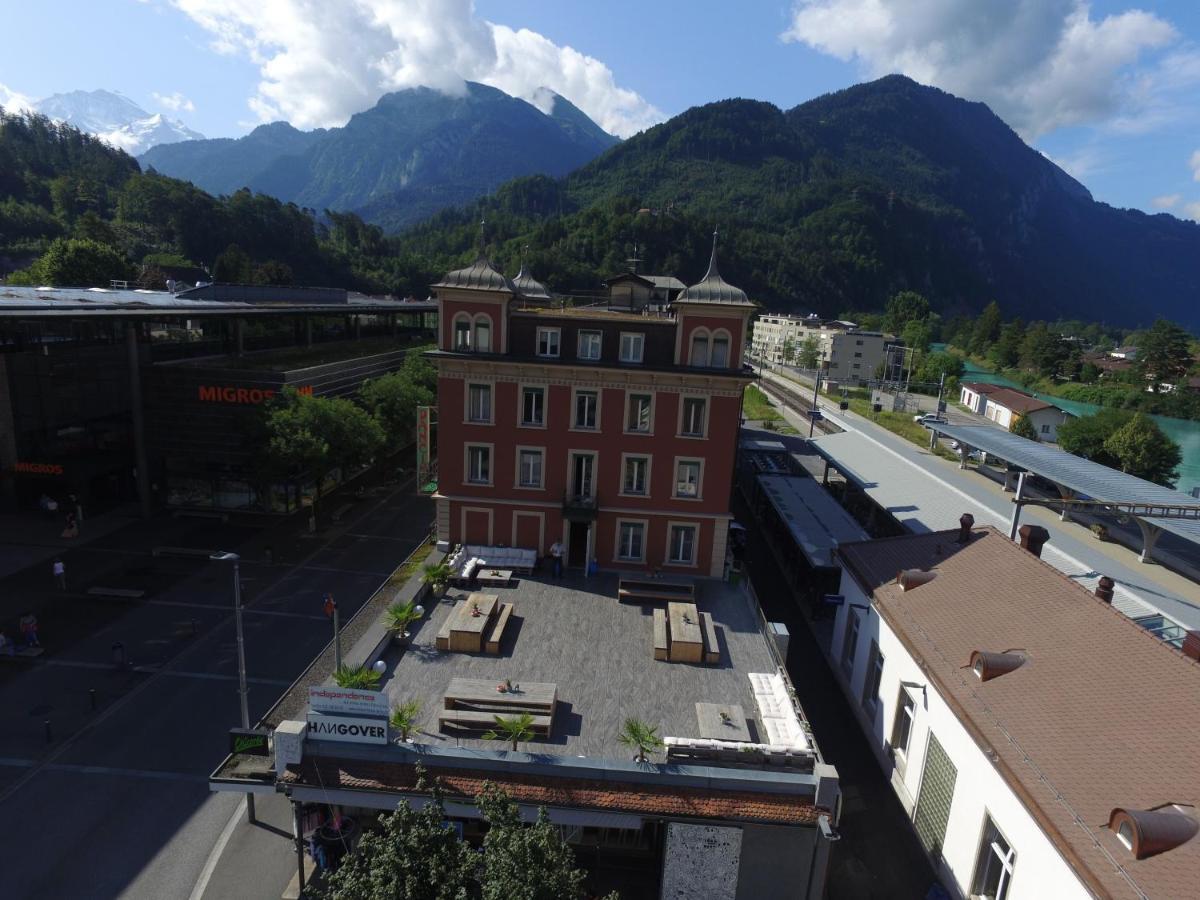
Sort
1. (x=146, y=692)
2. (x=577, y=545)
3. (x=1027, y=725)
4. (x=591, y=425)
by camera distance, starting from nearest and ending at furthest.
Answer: (x=1027, y=725) < (x=146, y=692) < (x=591, y=425) < (x=577, y=545)

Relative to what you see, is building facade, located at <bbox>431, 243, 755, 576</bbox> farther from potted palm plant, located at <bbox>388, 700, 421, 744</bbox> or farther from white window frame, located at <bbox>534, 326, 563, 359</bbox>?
potted palm plant, located at <bbox>388, 700, 421, 744</bbox>

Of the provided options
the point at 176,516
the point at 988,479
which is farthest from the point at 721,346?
the point at 176,516

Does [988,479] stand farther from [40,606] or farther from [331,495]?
[40,606]

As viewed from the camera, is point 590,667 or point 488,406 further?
point 488,406

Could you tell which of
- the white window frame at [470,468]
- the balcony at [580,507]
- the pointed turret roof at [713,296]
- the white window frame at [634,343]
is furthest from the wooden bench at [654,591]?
the pointed turret roof at [713,296]

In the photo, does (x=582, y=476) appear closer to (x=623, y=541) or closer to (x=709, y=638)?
(x=623, y=541)

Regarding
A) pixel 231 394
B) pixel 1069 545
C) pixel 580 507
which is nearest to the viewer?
pixel 580 507

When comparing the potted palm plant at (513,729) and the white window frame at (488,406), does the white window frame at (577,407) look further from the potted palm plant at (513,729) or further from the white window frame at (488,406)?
the potted palm plant at (513,729)

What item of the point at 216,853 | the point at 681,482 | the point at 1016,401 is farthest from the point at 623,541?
the point at 1016,401
